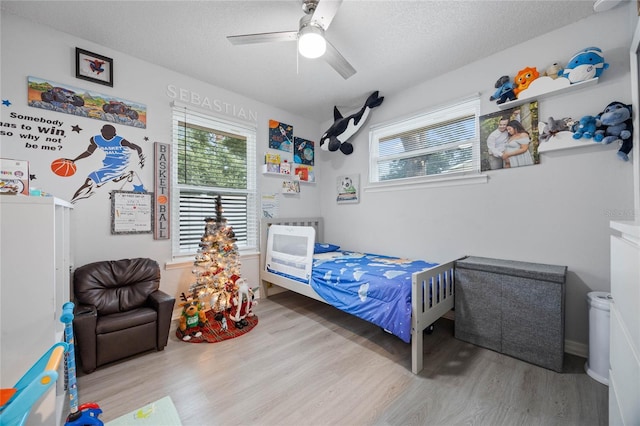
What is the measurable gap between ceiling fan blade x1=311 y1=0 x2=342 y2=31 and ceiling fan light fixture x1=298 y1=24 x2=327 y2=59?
0.05 m

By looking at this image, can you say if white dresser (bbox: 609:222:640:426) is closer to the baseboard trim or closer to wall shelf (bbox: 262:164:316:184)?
the baseboard trim

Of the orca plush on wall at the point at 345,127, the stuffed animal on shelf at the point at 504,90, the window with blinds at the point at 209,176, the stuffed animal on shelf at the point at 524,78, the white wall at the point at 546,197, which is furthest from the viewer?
the orca plush on wall at the point at 345,127

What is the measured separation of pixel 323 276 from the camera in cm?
257

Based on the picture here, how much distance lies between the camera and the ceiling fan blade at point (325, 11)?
156 cm

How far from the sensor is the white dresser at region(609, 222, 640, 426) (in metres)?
0.67

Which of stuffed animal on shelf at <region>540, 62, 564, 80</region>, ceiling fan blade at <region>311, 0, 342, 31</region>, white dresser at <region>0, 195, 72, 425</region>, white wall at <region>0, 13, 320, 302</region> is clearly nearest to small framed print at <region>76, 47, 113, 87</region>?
white wall at <region>0, 13, 320, 302</region>

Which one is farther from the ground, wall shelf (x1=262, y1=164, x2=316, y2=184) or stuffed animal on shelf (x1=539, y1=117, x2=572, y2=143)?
stuffed animal on shelf (x1=539, y1=117, x2=572, y2=143)

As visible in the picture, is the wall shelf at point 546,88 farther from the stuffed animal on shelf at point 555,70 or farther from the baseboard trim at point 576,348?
the baseboard trim at point 576,348

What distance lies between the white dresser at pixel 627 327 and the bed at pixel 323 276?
103 centimetres

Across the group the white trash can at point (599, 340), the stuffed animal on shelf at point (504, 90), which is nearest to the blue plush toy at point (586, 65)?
the stuffed animal on shelf at point (504, 90)

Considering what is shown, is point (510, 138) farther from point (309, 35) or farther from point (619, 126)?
point (309, 35)

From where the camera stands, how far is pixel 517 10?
192 cm

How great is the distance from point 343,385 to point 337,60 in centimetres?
246

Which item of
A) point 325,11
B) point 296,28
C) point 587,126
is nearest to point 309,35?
point 325,11
